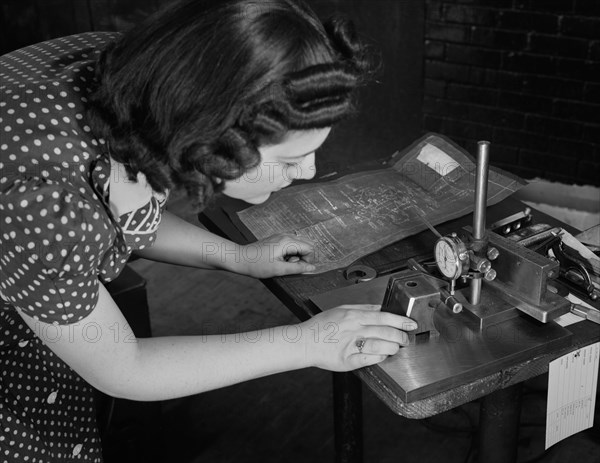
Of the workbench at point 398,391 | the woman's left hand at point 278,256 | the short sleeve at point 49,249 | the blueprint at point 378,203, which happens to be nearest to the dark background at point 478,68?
the blueprint at point 378,203

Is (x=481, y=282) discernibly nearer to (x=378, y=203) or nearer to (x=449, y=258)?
(x=449, y=258)

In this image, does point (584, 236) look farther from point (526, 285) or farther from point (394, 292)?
point (394, 292)

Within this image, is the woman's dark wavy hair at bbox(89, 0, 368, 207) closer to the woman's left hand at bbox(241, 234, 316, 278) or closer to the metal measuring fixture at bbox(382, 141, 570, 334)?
the metal measuring fixture at bbox(382, 141, 570, 334)

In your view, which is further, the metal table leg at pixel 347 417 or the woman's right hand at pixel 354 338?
the metal table leg at pixel 347 417

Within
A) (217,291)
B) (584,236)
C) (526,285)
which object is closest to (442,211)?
(584,236)

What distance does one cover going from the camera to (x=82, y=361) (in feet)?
3.94

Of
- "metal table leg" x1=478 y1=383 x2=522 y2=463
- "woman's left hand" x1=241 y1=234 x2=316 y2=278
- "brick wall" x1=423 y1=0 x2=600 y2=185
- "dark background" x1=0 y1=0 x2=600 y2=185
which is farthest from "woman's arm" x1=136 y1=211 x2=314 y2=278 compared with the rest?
"brick wall" x1=423 y1=0 x2=600 y2=185

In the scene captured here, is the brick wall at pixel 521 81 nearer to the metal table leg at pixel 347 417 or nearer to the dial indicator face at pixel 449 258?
the metal table leg at pixel 347 417

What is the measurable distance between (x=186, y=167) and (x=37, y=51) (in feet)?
1.49

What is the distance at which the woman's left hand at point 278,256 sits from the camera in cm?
157

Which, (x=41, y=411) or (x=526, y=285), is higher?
(x=526, y=285)

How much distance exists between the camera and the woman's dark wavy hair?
1071mm

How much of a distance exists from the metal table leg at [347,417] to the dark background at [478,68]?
4.88 ft

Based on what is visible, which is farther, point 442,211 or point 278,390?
point 278,390
